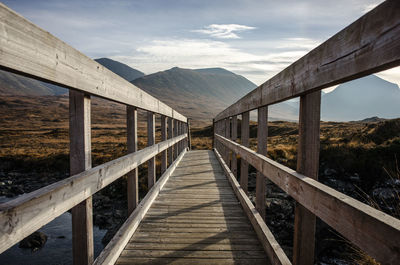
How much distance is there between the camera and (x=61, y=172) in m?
14.2

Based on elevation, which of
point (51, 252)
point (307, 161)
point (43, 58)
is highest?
point (43, 58)

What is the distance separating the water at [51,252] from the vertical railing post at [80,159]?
549 centimetres

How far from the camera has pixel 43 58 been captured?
1107mm

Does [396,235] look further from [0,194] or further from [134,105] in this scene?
[0,194]

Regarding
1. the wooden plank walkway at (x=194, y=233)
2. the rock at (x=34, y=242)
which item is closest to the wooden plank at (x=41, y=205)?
the wooden plank walkway at (x=194, y=233)

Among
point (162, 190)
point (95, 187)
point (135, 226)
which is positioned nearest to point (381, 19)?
point (95, 187)

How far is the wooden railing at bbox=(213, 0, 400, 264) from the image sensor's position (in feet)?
2.91

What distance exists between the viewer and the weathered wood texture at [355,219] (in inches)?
34.3

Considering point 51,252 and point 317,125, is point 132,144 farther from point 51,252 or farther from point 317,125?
point 51,252

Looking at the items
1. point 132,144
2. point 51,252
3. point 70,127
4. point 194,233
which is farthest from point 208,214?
point 51,252

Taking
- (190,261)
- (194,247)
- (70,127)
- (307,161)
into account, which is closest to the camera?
(70,127)

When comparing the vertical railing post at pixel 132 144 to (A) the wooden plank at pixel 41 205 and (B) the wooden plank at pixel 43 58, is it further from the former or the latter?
(A) the wooden plank at pixel 41 205

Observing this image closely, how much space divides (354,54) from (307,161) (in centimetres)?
77

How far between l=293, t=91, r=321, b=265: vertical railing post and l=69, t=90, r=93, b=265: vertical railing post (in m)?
1.37
